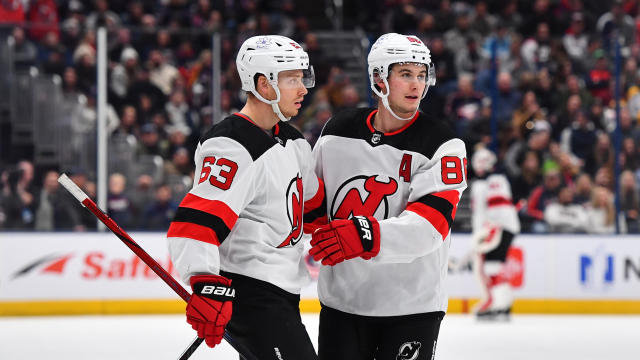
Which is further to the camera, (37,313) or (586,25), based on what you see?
(586,25)

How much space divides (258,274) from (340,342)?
0.42 meters

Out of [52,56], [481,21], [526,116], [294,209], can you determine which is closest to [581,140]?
[526,116]

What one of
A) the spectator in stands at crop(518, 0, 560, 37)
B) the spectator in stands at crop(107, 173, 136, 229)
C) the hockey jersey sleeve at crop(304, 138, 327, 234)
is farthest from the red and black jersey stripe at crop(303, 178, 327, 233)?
the spectator in stands at crop(518, 0, 560, 37)

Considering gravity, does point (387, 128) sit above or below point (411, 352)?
above

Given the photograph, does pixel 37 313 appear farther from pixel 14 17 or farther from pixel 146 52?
pixel 14 17

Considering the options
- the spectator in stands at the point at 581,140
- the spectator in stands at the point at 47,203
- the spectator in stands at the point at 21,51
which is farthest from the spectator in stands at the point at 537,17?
the spectator in stands at the point at 47,203

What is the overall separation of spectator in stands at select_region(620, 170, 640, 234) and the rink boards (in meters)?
0.12

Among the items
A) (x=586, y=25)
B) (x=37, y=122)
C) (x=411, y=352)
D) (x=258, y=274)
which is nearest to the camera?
(x=258, y=274)

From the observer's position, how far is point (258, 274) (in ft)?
8.59

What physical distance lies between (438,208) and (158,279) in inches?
223

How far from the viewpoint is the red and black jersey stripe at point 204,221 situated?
2.50 m

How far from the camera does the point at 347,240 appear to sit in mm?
2650

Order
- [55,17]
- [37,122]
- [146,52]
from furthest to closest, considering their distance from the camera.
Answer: [55,17]
[146,52]
[37,122]

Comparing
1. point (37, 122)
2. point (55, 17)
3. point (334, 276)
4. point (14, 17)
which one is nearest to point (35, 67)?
point (37, 122)
